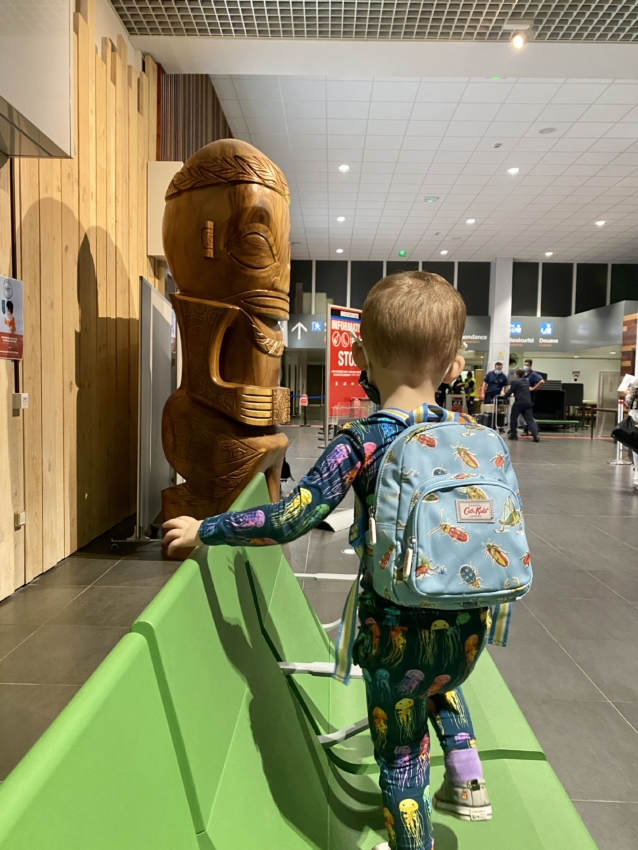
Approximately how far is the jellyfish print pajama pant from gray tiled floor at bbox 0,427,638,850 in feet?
2.36

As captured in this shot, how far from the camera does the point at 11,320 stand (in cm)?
292

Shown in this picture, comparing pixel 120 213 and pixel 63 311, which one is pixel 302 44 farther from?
pixel 63 311

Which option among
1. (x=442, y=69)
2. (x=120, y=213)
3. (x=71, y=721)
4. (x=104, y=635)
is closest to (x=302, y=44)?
(x=442, y=69)

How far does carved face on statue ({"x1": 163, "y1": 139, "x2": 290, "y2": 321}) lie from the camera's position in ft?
10.4

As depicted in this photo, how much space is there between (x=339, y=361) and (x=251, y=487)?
4.64m

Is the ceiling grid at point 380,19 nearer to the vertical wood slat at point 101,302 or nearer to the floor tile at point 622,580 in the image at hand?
the vertical wood slat at point 101,302

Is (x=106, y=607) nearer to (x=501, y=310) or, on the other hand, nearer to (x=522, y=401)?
(x=522, y=401)

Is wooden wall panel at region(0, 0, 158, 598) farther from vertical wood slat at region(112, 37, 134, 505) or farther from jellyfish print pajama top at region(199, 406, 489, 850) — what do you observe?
jellyfish print pajama top at region(199, 406, 489, 850)

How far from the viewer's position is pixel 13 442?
297cm

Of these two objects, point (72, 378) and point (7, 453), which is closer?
point (7, 453)

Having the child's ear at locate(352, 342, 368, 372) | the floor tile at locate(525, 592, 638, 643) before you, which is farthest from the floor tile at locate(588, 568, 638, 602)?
the child's ear at locate(352, 342, 368, 372)

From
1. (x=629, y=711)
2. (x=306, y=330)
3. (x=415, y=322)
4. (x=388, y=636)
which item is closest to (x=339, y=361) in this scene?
(x=629, y=711)

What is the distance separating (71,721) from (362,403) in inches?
260

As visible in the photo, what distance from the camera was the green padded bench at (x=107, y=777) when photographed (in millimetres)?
445
